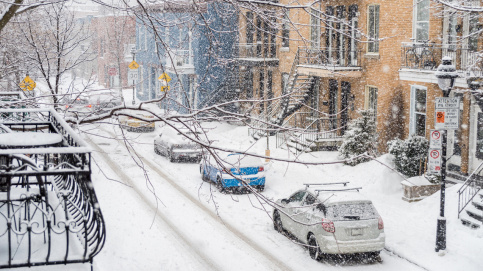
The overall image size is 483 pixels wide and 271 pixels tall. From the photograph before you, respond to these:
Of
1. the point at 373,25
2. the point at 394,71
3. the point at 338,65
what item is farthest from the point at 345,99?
the point at 394,71

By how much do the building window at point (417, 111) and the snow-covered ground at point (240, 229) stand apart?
1699 millimetres

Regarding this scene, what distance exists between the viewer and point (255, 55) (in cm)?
3297

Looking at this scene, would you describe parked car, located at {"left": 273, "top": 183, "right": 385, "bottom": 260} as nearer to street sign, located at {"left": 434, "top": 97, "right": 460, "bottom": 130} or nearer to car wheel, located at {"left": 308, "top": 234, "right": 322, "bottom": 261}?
car wheel, located at {"left": 308, "top": 234, "right": 322, "bottom": 261}

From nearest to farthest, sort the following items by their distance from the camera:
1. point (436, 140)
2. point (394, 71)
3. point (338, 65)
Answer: point (436, 140) → point (394, 71) → point (338, 65)

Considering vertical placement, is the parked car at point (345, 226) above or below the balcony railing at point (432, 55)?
below

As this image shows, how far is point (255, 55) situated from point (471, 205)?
18976mm

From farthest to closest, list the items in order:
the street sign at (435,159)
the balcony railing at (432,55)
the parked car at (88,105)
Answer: the balcony railing at (432,55)
the street sign at (435,159)
the parked car at (88,105)

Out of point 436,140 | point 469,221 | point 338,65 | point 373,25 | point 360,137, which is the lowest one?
point 469,221

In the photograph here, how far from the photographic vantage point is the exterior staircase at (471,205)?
15.1m

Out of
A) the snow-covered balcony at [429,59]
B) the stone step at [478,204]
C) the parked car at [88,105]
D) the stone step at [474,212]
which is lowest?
the stone step at [474,212]

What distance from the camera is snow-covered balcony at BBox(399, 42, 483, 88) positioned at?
17.9 metres

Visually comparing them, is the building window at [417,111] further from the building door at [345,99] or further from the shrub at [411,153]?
the building door at [345,99]

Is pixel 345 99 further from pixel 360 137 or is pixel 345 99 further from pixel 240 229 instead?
pixel 240 229

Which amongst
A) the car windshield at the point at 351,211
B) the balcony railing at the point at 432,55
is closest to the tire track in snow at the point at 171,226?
the car windshield at the point at 351,211
